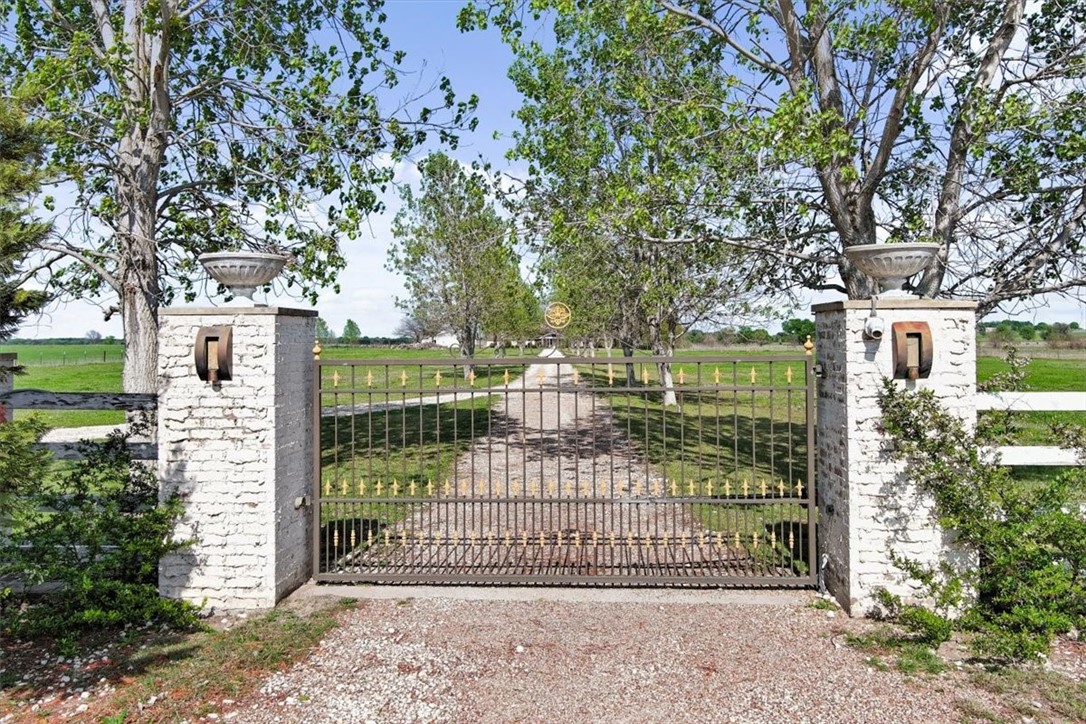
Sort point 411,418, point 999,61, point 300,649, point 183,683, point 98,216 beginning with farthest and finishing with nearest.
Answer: point 411,418 → point 98,216 → point 999,61 → point 300,649 → point 183,683

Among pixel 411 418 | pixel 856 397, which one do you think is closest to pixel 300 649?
pixel 856 397

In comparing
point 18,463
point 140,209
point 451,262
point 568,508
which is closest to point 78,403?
point 18,463

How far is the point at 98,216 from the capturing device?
8.31m

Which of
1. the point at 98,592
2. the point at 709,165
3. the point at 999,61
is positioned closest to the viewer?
the point at 98,592

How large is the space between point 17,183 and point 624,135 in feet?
29.9

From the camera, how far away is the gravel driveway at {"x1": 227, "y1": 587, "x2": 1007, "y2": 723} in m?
3.63

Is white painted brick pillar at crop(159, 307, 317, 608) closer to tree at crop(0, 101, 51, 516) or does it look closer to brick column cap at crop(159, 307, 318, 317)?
brick column cap at crop(159, 307, 318, 317)

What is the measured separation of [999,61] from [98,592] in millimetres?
9449

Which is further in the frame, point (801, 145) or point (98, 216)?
point (98, 216)

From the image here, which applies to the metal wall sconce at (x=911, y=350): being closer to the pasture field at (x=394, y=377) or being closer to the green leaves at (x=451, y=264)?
the pasture field at (x=394, y=377)

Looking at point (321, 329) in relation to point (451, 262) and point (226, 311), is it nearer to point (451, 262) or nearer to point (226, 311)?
point (451, 262)

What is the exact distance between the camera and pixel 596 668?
411cm

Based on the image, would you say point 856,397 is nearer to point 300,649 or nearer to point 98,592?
point 300,649

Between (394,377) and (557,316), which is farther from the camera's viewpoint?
(394,377)
